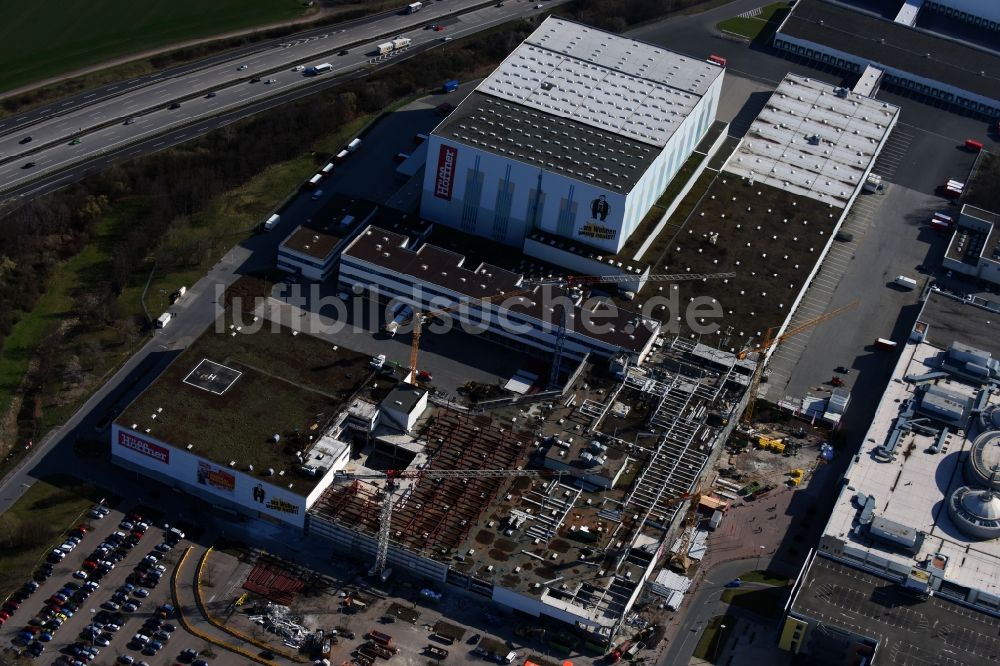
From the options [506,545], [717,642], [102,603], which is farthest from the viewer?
[506,545]

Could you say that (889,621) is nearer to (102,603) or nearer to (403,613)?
(403,613)

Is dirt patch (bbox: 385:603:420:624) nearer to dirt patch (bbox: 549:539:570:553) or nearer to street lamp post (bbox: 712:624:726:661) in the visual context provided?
dirt patch (bbox: 549:539:570:553)

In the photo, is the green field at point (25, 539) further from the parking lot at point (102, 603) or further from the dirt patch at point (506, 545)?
the dirt patch at point (506, 545)

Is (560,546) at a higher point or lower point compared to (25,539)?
higher

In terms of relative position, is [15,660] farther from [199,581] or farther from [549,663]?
[549,663]

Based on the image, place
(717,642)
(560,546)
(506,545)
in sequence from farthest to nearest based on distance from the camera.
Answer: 1. (560,546)
2. (506,545)
3. (717,642)

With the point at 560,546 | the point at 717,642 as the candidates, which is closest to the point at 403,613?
the point at 560,546

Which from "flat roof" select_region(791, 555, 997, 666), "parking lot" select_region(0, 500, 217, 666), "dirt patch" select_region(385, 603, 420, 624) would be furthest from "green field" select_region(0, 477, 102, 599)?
"flat roof" select_region(791, 555, 997, 666)
